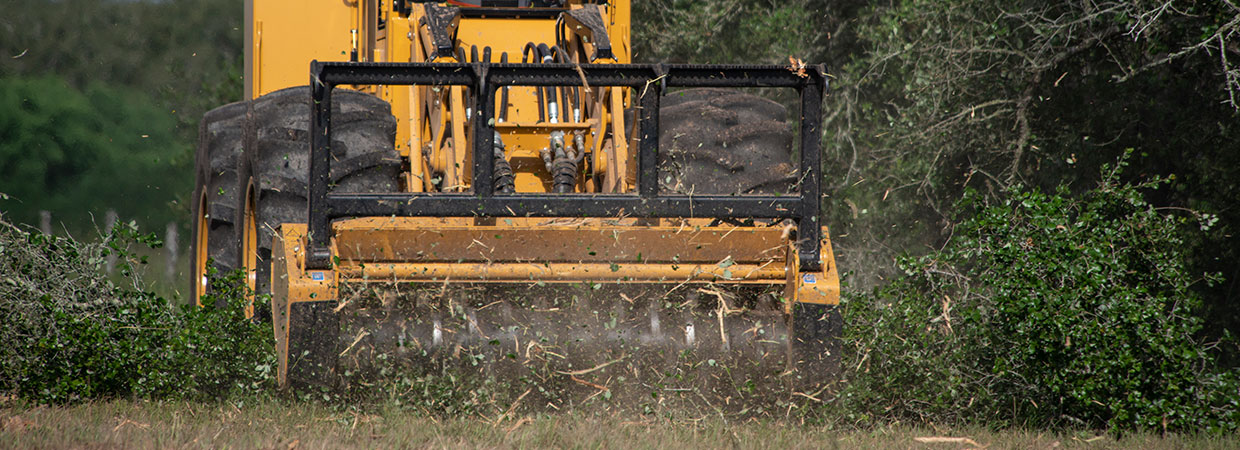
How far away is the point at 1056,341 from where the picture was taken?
570cm

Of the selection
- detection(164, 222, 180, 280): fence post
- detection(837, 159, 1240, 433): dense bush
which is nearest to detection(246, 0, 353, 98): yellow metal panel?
detection(837, 159, 1240, 433): dense bush

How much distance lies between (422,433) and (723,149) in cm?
210

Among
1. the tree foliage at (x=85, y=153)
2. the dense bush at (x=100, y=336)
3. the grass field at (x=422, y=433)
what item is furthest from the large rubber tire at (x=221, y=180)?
the tree foliage at (x=85, y=153)

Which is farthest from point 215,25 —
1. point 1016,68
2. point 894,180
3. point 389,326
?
point 389,326

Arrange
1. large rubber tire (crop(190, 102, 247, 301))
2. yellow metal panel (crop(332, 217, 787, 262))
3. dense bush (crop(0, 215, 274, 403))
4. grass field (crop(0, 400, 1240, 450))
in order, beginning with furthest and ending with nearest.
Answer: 1. large rubber tire (crop(190, 102, 247, 301))
2. dense bush (crop(0, 215, 274, 403))
3. yellow metal panel (crop(332, 217, 787, 262))
4. grass field (crop(0, 400, 1240, 450))

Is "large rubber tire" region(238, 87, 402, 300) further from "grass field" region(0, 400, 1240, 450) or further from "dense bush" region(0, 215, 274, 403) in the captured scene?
"grass field" region(0, 400, 1240, 450)

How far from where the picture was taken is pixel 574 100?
663cm

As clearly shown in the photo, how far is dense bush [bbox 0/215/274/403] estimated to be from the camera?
590cm

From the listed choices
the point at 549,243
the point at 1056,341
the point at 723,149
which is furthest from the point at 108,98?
the point at 1056,341

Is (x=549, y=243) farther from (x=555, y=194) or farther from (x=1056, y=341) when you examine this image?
(x=1056, y=341)

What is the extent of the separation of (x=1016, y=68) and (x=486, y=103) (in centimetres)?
535

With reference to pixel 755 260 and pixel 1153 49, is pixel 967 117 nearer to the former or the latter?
pixel 1153 49

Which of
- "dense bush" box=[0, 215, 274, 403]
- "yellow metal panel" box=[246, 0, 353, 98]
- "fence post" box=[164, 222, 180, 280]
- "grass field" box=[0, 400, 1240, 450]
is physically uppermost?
"yellow metal panel" box=[246, 0, 353, 98]

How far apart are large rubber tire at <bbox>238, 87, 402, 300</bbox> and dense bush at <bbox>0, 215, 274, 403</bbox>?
0.47m
